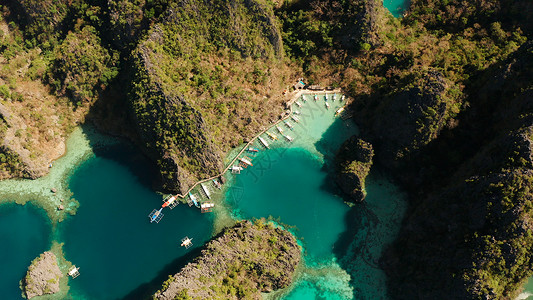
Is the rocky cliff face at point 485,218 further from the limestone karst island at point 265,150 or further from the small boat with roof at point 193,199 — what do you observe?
the small boat with roof at point 193,199

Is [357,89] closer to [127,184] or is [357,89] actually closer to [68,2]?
[127,184]

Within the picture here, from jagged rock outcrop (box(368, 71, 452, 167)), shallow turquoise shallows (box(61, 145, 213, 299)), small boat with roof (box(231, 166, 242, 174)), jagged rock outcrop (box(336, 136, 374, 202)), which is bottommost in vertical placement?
shallow turquoise shallows (box(61, 145, 213, 299))

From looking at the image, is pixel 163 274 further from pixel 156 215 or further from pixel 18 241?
pixel 18 241

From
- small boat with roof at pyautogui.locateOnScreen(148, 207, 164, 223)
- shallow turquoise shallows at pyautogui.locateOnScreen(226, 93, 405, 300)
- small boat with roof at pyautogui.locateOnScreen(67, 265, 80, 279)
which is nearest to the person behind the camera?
shallow turquoise shallows at pyautogui.locateOnScreen(226, 93, 405, 300)

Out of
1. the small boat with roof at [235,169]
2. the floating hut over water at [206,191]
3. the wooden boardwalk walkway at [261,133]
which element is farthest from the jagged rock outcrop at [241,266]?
the wooden boardwalk walkway at [261,133]

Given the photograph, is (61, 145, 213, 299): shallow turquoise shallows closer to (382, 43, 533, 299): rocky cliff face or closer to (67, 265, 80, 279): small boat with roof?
(67, 265, 80, 279): small boat with roof

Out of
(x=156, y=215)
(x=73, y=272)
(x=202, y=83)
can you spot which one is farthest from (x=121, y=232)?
(x=202, y=83)

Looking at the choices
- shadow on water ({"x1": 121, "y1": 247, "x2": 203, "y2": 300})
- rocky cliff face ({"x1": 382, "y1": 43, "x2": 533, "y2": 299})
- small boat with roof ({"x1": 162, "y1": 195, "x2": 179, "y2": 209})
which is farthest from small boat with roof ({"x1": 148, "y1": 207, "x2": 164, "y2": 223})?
rocky cliff face ({"x1": 382, "y1": 43, "x2": 533, "y2": 299})
